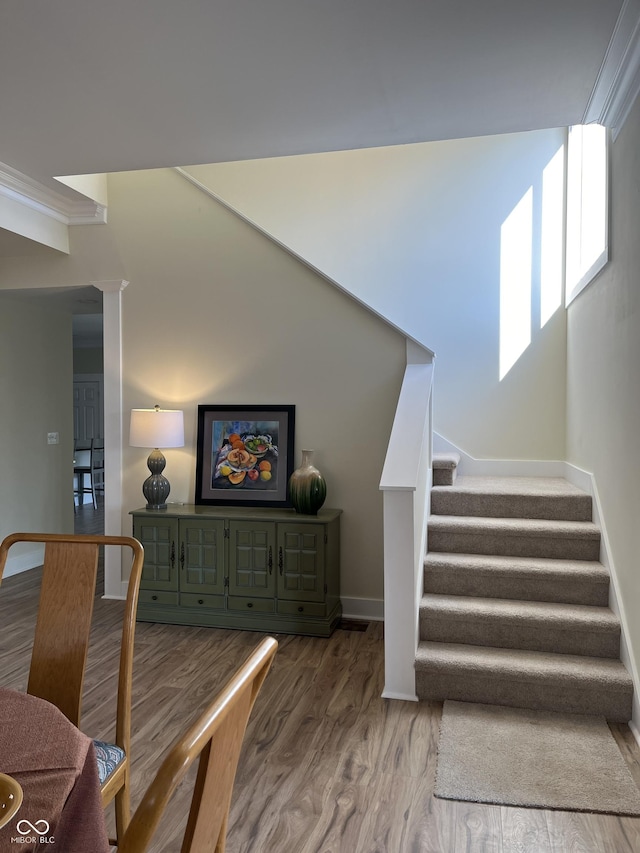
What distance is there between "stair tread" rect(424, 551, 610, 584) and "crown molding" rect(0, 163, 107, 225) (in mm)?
3369

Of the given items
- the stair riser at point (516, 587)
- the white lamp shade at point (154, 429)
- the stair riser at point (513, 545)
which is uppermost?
the white lamp shade at point (154, 429)

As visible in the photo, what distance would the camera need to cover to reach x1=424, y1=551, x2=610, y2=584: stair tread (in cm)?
329

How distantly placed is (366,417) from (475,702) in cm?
190

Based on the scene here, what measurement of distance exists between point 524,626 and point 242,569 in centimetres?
176

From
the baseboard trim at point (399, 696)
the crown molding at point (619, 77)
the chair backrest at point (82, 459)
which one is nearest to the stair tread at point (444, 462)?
the baseboard trim at point (399, 696)

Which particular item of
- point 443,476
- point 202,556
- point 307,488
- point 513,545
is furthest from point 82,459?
point 513,545

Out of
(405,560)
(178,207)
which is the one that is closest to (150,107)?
(178,207)

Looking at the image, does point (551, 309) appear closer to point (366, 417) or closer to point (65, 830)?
point (366, 417)

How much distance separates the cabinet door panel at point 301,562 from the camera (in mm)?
3955

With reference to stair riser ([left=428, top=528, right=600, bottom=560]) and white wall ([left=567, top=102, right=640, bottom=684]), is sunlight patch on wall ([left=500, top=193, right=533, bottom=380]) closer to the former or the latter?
white wall ([left=567, top=102, right=640, bottom=684])

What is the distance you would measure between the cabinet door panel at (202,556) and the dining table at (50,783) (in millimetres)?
2805

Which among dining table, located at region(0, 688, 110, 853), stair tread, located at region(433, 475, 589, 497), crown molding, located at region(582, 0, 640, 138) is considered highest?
crown molding, located at region(582, 0, 640, 138)

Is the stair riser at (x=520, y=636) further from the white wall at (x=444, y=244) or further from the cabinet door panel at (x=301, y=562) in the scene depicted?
the white wall at (x=444, y=244)

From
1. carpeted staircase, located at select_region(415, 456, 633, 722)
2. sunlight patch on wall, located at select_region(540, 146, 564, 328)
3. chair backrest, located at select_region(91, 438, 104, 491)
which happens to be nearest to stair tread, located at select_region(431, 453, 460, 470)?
carpeted staircase, located at select_region(415, 456, 633, 722)
